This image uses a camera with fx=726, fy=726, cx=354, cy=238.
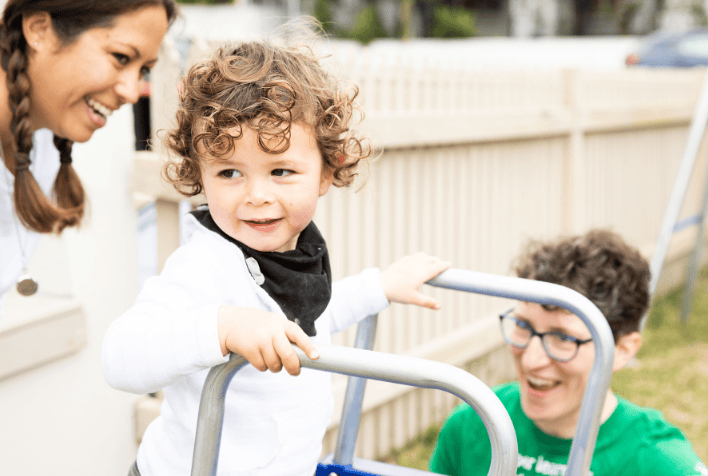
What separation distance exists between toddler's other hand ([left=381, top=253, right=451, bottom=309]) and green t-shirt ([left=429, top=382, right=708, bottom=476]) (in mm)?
521

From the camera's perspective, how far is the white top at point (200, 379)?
108cm

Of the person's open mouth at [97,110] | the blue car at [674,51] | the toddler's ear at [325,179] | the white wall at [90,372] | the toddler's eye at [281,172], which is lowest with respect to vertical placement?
the white wall at [90,372]

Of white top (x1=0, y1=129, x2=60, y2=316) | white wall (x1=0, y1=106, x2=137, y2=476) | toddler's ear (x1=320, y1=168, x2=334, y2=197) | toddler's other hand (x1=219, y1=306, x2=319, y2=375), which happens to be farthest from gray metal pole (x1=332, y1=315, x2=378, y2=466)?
white wall (x1=0, y1=106, x2=137, y2=476)

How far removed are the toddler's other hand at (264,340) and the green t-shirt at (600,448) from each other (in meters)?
0.92

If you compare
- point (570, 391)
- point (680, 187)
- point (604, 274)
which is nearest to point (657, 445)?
point (570, 391)

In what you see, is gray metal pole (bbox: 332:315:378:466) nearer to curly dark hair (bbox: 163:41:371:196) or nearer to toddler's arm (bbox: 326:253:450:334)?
toddler's arm (bbox: 326:253:450:334)

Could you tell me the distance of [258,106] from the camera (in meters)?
1.22

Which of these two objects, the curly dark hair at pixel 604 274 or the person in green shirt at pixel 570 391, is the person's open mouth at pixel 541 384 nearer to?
the person in green shirt at pixel 570 391

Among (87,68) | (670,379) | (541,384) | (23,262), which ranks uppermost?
(87,68)

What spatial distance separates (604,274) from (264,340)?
3.74 ft

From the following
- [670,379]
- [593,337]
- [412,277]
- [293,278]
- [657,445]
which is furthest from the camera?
[670,379]

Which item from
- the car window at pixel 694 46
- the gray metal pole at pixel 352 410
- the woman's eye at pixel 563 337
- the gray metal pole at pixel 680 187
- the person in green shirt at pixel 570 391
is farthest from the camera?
the car window at pixel 694 46

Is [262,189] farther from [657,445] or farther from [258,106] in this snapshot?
[657,445]

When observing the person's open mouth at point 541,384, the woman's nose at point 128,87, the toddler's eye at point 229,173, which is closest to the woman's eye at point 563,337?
the person's open mouth at point 541,384
